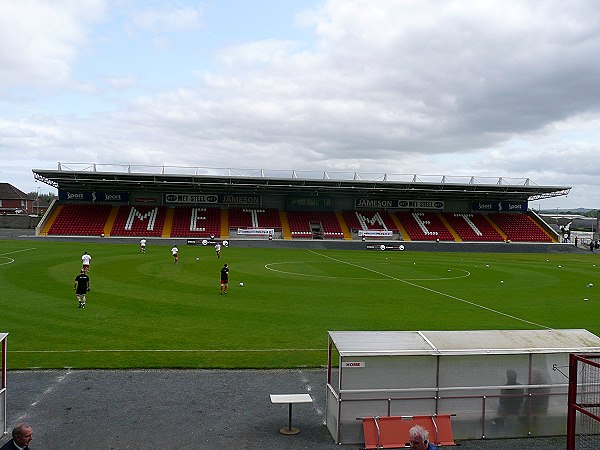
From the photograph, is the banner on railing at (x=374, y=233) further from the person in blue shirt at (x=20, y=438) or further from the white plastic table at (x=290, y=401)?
the person in blue shirt at (x=20, y=438)

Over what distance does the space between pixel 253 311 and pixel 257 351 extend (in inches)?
250

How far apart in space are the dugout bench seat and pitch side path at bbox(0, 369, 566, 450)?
42 cm

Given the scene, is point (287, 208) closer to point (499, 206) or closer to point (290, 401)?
point (499, 206)

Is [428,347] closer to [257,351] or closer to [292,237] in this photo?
[257,351]

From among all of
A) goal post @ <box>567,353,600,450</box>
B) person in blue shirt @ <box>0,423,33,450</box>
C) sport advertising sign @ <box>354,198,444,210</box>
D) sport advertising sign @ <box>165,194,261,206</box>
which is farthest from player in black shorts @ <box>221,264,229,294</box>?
sport advertising sign @ <box>354,198,444,210</box>

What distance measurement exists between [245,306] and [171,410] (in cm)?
1227

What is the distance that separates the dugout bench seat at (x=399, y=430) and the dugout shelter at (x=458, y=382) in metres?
0.15

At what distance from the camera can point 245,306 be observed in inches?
955

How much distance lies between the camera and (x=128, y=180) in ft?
225

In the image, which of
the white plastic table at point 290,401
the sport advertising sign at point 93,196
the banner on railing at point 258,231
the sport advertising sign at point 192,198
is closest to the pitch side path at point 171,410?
the white plastic table at point 290,401

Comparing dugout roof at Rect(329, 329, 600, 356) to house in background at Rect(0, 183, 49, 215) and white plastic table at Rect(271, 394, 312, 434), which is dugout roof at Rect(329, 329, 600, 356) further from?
house in background at Rect(0, 183, 49, 215)

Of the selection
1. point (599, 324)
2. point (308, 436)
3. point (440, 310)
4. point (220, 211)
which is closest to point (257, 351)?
point (308, 436)

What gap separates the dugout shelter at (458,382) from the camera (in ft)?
35.6

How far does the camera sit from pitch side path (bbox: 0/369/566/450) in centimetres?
1054
